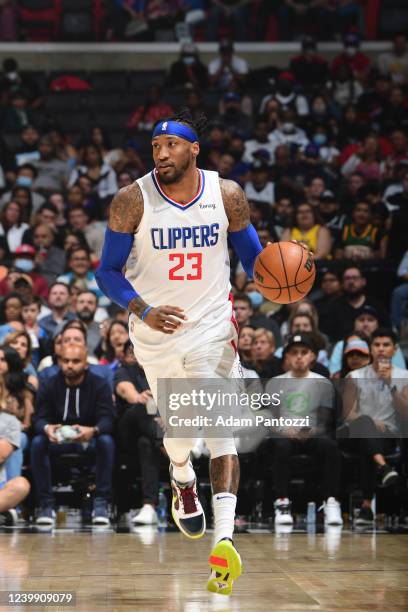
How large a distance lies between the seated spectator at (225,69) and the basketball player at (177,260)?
33.1 ft

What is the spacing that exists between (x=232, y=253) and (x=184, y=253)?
5.86m

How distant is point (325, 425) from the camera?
842 centimetres

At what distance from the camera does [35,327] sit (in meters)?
9.95

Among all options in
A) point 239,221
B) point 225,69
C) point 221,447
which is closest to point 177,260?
point 239,221

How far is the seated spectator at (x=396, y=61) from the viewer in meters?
15.4

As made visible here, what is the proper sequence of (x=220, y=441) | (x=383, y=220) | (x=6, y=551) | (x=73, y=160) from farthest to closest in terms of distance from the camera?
(x=73, y=160) < (x=383, y=220) < (x=6, y=551) < (x=220, y=441)

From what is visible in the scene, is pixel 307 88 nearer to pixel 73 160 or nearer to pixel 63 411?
pixel 73 160

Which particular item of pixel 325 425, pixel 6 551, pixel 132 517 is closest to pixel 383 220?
pixel 325 425

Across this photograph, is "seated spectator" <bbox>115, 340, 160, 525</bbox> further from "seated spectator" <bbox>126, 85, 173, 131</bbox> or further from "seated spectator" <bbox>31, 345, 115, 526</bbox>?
"seated spectator" <bbox>126, 85, 173, 131</bbox>

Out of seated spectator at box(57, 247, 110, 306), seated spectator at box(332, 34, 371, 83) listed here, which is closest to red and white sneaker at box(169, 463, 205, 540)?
seated spectator at box(57, 247, 110, 306)

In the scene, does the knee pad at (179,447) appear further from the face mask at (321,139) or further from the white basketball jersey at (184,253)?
the face mask at (321,139)

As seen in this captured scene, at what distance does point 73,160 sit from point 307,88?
136 inches

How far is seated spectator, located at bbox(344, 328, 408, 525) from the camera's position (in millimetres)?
8242

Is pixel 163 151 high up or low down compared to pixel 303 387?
up
